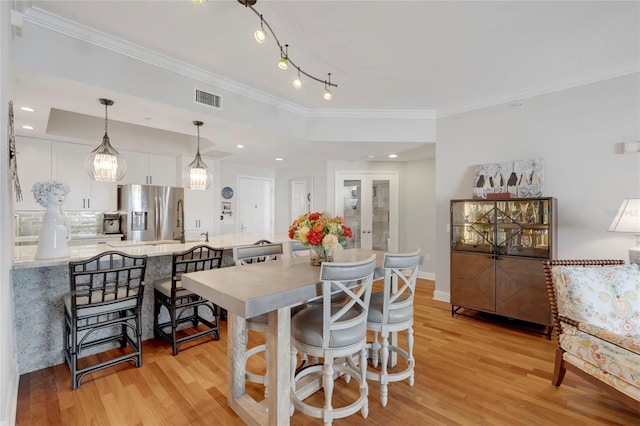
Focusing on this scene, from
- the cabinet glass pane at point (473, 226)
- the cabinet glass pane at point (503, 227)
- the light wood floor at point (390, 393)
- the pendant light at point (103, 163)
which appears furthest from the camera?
the cabinet glass pane at point (473, 226)

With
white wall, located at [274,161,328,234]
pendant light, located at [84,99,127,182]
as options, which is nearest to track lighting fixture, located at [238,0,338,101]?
pendant light, located at [84,99,127,182]

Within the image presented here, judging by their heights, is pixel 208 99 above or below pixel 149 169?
above

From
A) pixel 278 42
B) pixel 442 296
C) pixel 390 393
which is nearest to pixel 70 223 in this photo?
pixel 278 42

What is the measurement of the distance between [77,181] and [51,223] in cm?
251

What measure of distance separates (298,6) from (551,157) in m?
3.18

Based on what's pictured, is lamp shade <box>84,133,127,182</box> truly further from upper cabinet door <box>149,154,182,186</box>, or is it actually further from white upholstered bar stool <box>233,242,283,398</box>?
upper cabinet door <box>149,154,182,186</box>

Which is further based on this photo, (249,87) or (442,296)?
(442,296)

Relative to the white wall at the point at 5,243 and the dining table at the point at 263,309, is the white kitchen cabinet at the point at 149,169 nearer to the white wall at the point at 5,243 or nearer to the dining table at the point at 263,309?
the white wall at the point at 5,243

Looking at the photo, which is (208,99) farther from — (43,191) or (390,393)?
(390,393)

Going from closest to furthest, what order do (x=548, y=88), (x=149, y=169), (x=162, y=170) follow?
1. (x=548, y=88)
2. (x=149, y=169)
3. (x=162, y=170)

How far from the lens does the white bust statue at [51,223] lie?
2.34m

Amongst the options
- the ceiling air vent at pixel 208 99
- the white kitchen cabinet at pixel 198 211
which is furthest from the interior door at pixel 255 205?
the ceiling air vent at pixel 208 99

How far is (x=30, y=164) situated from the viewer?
4.02 m

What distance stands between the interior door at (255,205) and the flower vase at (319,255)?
13.4 feet
